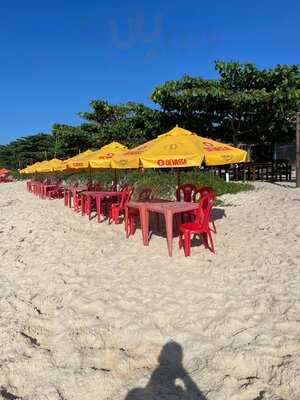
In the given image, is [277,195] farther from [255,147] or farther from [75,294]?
Result: [255,147]

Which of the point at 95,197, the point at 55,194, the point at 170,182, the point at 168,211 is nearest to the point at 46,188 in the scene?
the point at 55,194

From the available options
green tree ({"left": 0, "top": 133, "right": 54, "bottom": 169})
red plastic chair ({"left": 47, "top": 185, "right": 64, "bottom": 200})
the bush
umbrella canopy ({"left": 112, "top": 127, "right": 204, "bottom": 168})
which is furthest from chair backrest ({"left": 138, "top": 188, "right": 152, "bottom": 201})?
green tree ({"left": 0, "top": 133, "right": 54, "bottom": 169})

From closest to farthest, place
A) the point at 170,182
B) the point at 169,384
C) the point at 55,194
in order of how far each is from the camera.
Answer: the point at 169,384, the point at 170,182, the point at 55,194

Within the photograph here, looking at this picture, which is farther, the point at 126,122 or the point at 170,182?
the point at 126,122

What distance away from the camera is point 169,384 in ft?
10.3

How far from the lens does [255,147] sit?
98.1 feet

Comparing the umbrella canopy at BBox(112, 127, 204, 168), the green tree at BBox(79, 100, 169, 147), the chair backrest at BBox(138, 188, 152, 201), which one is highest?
the green tree at BBox(79, 100, 169, 147)

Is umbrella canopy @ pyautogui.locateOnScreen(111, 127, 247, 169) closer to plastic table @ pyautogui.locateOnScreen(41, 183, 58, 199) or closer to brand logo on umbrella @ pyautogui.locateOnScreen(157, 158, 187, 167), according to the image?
brand logo on umbrella @ pyautogui.locateOnScreen(157, 158, 187, 167)

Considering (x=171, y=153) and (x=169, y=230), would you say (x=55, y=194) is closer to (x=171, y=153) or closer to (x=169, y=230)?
(x=171, y=153)

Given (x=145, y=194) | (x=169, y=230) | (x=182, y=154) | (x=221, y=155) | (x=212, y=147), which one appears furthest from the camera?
(x=145, y=194)

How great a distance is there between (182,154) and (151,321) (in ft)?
10.9

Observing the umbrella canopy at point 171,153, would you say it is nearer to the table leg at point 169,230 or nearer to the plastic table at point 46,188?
the table leg at point 169,230

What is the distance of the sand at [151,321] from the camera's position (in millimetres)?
3119

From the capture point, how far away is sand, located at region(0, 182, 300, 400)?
312cm
